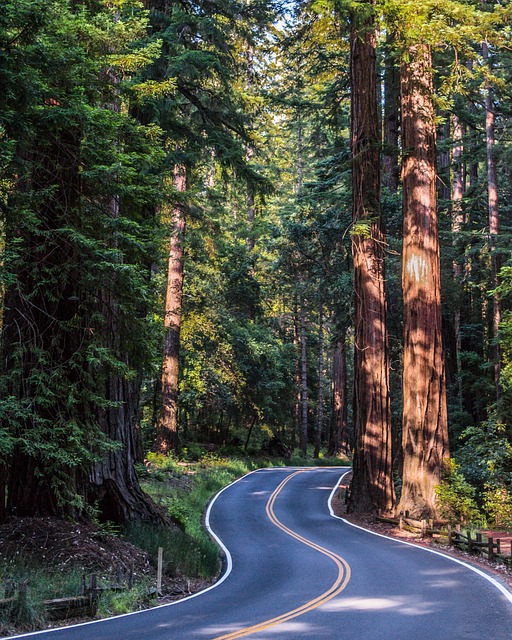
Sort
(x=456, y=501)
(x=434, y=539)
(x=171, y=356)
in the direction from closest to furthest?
(x=434, y=539) < (x=456, y=501) < (x=171, y=356)

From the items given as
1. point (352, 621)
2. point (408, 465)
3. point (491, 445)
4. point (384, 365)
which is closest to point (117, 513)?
point (352, 621)

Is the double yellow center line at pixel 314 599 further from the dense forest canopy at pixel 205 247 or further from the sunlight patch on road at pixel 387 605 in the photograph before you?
the dense forest canopy at pixel 205 247

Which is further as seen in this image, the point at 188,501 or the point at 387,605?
the point at 188,501

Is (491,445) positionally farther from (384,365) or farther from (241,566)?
(241,566)

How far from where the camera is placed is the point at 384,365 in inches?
898

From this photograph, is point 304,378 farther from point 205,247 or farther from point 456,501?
point 456,501

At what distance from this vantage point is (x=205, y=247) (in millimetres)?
36781

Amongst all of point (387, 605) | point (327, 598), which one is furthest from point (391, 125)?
point (387, 605)

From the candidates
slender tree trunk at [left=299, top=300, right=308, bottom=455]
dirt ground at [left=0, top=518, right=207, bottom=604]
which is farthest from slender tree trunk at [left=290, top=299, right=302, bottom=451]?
dirt ground at [left=0, top=518, right=207, bottom=604]

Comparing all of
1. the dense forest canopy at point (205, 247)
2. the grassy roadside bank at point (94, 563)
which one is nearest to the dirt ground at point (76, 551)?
the grassy roadside bank at point (94, 563)

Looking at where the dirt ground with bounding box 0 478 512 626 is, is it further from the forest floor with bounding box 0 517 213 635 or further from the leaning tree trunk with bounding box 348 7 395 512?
the leaning tree trunk with bounding box 348 7 395 512

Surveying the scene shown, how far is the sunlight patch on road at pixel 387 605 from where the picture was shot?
1025cm

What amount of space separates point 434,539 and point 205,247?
22206mm

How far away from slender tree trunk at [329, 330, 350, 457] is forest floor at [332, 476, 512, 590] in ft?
68.6
